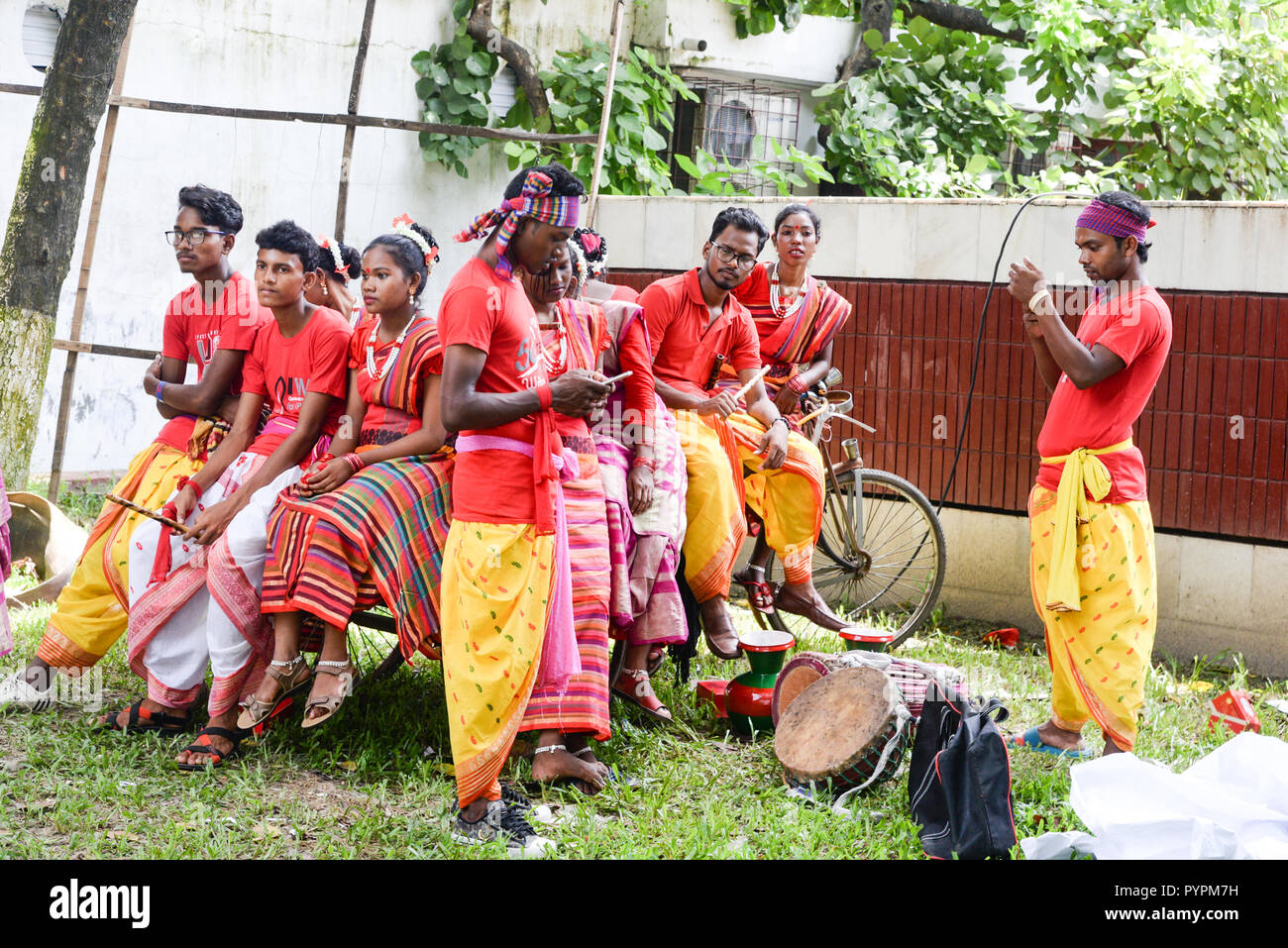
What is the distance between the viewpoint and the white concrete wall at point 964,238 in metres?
6.33

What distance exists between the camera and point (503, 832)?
13.3ft

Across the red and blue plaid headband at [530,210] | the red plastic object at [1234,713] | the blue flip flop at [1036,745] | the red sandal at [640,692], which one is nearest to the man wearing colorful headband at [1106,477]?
the blue flip flop at [1036,745]

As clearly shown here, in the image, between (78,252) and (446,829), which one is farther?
(78,252)

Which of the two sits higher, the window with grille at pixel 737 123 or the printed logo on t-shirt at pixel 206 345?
the window with grille at pixel 737 123

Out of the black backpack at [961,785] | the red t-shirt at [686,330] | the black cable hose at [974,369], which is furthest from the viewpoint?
the black cable hose at [974,369]

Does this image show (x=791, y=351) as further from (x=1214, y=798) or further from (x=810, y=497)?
(x=1214, y=798)

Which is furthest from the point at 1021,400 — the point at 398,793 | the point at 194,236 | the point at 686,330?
the point at 194,236

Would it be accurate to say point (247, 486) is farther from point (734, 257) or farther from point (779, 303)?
point (779, 303)

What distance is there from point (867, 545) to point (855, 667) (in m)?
2.62

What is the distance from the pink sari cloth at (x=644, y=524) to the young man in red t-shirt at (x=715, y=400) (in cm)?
22

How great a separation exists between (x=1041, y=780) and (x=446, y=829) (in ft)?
6.88

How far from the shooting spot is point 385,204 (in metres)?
9.55

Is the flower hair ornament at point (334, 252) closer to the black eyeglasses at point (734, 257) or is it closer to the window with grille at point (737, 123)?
the black eyeglasses at point (734, 257)
